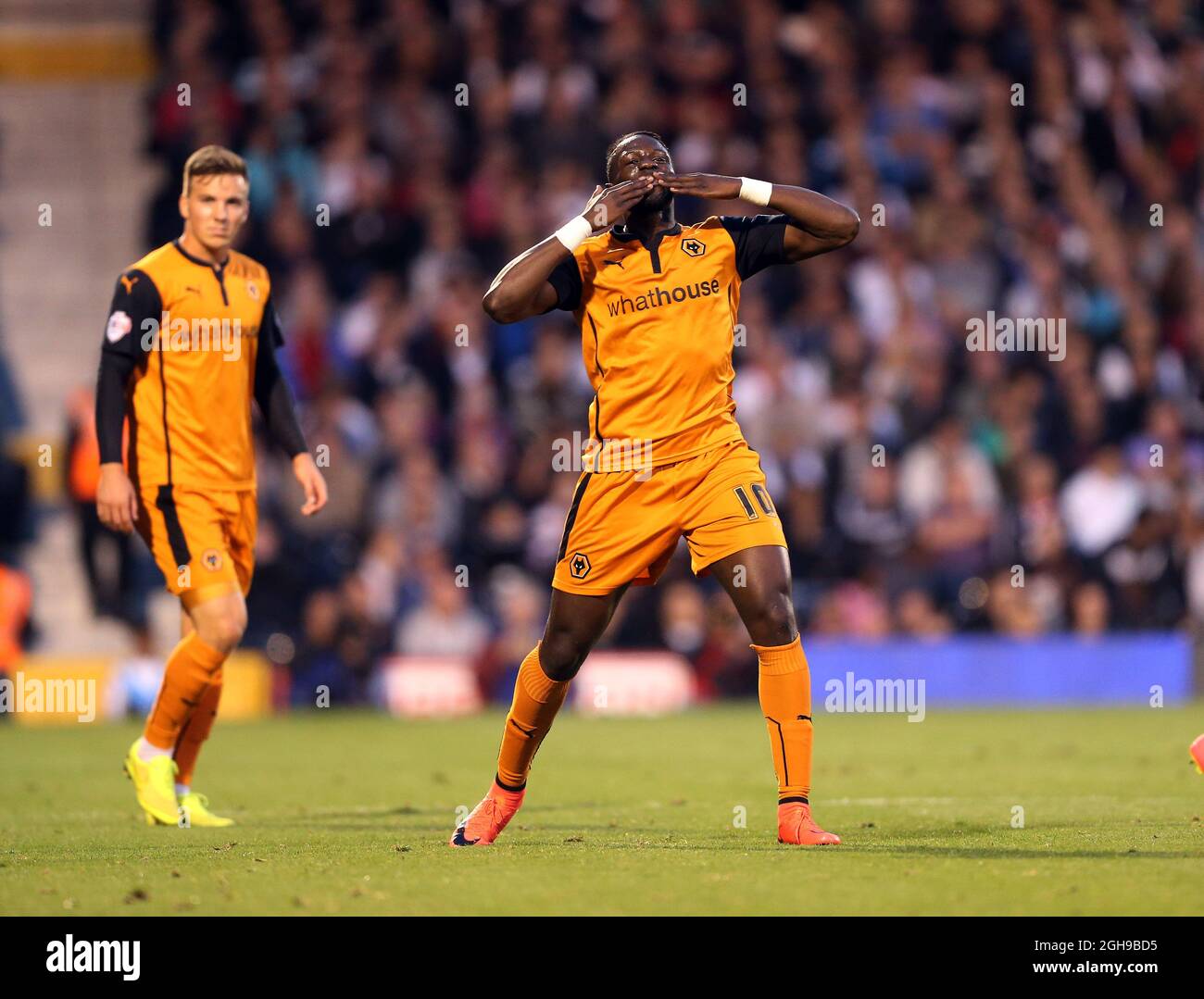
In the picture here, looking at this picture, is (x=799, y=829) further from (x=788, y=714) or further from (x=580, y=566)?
(x=580, y=566)

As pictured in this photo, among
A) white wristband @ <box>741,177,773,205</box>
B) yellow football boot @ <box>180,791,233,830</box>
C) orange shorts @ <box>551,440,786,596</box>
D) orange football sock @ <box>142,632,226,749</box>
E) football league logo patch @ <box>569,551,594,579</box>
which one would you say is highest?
white wristband @ <box>741,177,773,205</box>

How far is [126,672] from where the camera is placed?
52.5ft

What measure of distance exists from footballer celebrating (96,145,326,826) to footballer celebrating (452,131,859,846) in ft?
5.58

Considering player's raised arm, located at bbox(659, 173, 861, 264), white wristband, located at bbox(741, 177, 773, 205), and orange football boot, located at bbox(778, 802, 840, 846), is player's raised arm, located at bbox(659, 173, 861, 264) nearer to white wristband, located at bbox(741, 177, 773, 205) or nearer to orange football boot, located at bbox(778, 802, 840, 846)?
white wristband, located at bbox(741, 177, 773, 205)

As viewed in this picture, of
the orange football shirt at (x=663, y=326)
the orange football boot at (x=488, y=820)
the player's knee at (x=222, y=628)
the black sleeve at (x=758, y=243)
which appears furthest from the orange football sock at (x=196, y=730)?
the black sleeve at (x=758, y=243)

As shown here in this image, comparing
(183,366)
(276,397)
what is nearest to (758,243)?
(276,397)

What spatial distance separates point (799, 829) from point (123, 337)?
374 cm

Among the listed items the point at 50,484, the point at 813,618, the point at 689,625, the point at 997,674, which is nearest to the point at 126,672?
the point at 50,484

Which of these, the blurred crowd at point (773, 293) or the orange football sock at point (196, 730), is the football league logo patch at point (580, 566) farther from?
the blurred crowd at point (773, 293)

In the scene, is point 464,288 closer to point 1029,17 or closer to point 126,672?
point 126,672

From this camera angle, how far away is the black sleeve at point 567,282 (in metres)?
7.70

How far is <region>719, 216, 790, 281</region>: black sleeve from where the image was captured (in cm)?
782

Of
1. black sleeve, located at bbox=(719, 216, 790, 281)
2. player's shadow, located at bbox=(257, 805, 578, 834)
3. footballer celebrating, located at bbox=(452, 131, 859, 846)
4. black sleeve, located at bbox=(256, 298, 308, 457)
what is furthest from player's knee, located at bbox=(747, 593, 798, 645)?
black sleeve, located at bbox=(256, 298, 308, 457)
